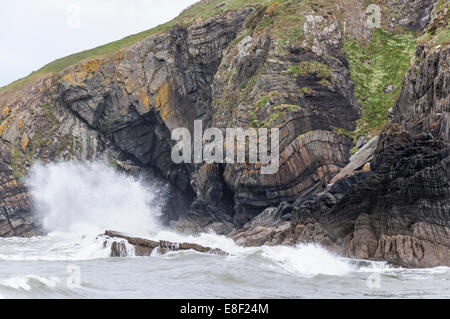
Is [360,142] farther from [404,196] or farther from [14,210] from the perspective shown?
[14,210]

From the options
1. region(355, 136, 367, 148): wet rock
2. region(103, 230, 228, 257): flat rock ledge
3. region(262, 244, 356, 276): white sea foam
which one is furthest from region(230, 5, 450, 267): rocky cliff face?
region(355, 136, 367, 148): wet rock

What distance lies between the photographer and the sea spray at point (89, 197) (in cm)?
5194

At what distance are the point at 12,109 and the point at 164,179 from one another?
58.8ft

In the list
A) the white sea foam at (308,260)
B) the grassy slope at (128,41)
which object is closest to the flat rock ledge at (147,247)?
the white sea foam at (308,260)

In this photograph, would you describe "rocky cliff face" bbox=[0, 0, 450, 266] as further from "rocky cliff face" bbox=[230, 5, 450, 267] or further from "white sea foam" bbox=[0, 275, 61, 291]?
"white sea foam" bbox=[0, 275, 61, 291]

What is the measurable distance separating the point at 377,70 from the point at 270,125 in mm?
13715

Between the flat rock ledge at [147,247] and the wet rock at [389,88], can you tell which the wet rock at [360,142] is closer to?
the wet rock at [389,88]

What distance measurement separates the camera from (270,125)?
122 ft

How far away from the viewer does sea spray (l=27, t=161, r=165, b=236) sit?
5194 centimetres

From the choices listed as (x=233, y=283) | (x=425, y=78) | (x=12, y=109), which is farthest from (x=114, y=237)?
(x=12, y=109)

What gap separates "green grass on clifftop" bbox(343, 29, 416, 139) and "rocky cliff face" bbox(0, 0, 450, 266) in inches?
33.5

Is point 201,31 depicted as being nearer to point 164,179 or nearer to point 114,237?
point 164,179

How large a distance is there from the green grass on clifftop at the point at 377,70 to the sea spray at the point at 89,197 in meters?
22.4

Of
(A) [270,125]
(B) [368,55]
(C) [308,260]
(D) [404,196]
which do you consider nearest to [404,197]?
(D) [404,196]
